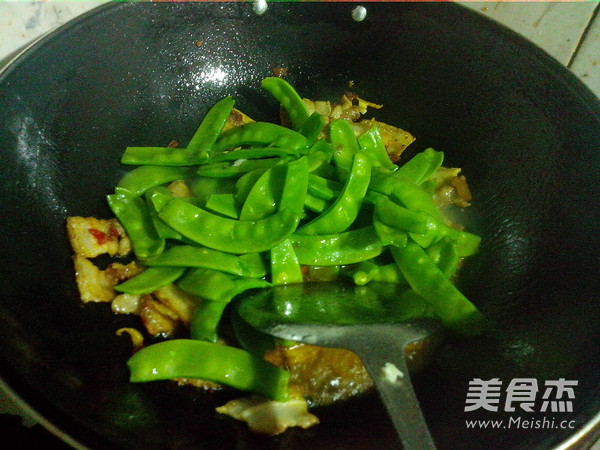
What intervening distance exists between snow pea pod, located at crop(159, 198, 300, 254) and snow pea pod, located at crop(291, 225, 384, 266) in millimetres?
139

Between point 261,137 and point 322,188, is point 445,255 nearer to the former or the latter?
point 322,188

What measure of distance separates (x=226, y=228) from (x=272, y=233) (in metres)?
0.21

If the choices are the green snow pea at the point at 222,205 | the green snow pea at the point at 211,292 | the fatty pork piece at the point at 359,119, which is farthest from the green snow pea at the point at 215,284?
the fatty pork piece at the point at 359,119

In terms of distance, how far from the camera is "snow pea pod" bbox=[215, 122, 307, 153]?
7.83 ft

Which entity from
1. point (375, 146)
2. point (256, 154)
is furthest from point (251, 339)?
point (375, 146)

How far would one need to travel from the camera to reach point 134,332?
1.98m

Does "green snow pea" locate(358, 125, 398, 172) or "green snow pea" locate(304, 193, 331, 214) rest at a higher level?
"green snow pea" locate(358, 125, 398, 172)

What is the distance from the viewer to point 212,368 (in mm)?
1788

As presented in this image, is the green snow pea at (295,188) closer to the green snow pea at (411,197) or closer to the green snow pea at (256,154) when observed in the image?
the green snow pea at (256,154)

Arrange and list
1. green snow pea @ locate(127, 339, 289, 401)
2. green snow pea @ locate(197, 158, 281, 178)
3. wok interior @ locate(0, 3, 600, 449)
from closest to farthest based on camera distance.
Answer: wok interior @ locate(0, 3, 600, 449) < green snow pea @ locate(127, 339, 289, 401) < green snow pea @ locate(197, 158, 281, 178)

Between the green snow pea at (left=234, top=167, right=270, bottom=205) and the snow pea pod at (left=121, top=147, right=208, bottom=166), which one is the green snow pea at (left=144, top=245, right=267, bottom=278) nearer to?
the green snow pea at (left=234, top=167, right=270, bottom=205)

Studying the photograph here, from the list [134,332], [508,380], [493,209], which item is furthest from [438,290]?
[134,332]

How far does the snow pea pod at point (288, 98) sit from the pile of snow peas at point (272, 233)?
0.20 metres

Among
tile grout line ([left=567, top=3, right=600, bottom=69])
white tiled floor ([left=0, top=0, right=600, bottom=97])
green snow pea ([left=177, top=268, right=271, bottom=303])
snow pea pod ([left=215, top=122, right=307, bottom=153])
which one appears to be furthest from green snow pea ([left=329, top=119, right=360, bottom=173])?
tile grout line ([left=567, top=3, right=600, bottom=69])
